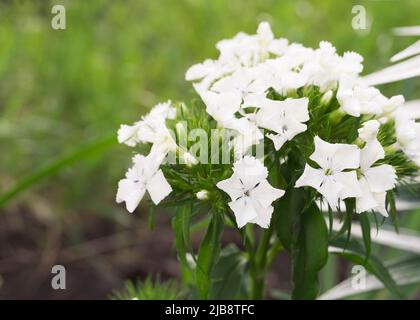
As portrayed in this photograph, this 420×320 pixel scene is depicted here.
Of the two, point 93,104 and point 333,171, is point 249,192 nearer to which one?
point 333,171

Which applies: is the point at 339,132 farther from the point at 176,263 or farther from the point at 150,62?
the point at 150,62

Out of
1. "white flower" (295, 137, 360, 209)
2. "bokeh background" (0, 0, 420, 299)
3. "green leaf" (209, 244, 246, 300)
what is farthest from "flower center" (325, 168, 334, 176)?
"bokeh background" (0, 0, 420, 299)

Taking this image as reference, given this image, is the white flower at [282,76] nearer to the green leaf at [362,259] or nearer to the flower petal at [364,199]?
the flower petal at [364,199]

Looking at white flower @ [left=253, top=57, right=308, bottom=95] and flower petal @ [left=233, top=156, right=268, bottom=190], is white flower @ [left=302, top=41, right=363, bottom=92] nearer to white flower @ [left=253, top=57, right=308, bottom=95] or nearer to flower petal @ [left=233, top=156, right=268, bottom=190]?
white flower @ [left=253, top=57, right=308, bottom=95]

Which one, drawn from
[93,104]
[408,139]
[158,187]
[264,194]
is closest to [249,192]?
[264,194]
